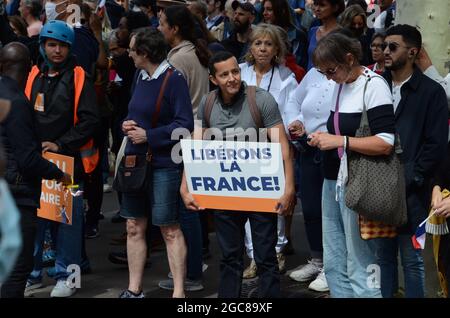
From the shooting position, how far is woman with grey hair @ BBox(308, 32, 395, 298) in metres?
5.92

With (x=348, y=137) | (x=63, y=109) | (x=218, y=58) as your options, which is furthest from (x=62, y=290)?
(x=348, y=137)

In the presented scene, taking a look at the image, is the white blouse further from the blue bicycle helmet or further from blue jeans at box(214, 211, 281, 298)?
the blue bicycle helmet

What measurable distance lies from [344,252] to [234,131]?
3.48 feet

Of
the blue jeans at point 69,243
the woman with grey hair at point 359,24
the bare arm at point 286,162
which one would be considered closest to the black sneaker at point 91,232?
the blue jeans at point 69,243

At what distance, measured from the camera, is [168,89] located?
721 cm

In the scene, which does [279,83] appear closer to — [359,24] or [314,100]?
[314,100]

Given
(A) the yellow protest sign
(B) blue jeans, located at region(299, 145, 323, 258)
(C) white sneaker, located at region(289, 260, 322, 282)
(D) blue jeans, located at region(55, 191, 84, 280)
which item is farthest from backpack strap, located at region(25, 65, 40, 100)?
(C) white sneaker, located at region(289, 260, 322, 282)

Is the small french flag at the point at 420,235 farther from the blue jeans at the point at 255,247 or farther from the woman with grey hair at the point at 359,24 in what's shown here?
the woman with grey hair at the point at 359,24

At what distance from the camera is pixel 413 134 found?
20.3 feet

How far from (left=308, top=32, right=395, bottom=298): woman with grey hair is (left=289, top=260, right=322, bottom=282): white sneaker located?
1610mm

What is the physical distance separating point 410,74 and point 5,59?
8.96ft

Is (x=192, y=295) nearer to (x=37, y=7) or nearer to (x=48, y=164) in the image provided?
(x=48, y=164)

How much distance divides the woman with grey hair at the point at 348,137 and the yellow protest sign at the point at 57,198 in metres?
2.07
